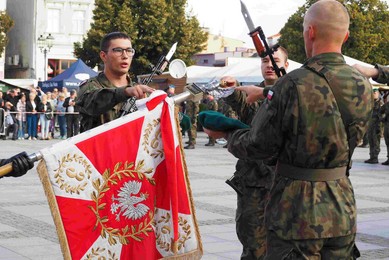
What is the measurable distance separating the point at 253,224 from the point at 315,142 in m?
1.81

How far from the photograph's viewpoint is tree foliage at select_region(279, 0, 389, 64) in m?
46.9

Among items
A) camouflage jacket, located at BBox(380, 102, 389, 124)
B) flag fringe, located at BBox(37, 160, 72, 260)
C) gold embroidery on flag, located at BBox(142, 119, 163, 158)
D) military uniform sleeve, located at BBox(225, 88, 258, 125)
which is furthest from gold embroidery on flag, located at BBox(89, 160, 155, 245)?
camouflage jacket, located at BBox(380, 102, 389, 124)

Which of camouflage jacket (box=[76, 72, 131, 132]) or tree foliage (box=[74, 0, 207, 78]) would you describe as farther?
tree foliage (box=[74, 0, 207, 78])

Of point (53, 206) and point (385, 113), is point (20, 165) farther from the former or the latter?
point (385, 113)

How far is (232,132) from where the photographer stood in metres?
4.49

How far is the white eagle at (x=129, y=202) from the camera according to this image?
5.34 m

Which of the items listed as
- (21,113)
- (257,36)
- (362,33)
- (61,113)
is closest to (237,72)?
(61,113)

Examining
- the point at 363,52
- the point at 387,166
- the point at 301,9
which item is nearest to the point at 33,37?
the point at 301,9

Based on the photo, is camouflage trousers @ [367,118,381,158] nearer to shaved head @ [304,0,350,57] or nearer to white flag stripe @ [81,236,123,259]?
white flag stripe @ [81,236,123,259]

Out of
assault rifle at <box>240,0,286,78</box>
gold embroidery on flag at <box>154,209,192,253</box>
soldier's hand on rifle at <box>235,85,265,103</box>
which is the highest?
assault rifle at <box>240,0,286,78</box>

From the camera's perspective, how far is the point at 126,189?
5.36 m

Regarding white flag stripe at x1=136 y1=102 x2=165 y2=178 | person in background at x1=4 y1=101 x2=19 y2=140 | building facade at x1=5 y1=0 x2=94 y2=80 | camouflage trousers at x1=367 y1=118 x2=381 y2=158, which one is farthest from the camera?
building facade at x1=5 y1=0 x2=94 y2=80

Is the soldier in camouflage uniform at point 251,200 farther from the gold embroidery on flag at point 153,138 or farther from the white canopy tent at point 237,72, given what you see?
the white canopy tent at point 237,72

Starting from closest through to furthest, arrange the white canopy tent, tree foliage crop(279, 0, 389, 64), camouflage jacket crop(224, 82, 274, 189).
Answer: camouflage jacket crop(224, 82, 274, 189), the white canopy tent, tree foliage crop(279, 0, 389, 64)
